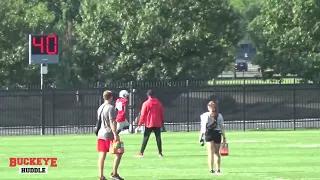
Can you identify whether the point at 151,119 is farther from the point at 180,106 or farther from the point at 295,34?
the point at 295,34

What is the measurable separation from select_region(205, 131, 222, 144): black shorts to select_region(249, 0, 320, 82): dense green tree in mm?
29012

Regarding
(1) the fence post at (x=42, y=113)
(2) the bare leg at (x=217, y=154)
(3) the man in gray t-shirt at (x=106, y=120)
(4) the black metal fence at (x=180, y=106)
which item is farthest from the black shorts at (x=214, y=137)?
(1) the fence post at (x=42, y=113)

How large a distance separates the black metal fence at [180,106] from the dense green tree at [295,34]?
8977mm

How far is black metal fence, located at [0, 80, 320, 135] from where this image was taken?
4031cm

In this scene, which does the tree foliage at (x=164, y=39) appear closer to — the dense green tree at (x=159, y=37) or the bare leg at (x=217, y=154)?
the dense green tree at (x=159, y=37)

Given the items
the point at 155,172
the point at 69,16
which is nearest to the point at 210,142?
the point at 155,172

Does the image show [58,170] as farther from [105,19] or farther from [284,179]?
[105,19]

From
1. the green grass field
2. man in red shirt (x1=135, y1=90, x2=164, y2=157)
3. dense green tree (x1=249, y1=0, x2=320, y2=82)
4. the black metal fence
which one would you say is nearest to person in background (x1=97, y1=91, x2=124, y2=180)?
the green grass field

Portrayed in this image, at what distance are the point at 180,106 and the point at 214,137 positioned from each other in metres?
20.5

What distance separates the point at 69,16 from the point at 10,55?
81.9 feet

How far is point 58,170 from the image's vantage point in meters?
21.9

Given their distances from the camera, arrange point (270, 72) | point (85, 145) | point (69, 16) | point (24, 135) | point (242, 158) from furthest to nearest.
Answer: point (69, 16)
point (270, 72)
point (24, 135)
point (85, 145)
point (242, 158)

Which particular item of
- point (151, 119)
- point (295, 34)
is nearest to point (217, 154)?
point (151, 119)

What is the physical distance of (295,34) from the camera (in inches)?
1965
